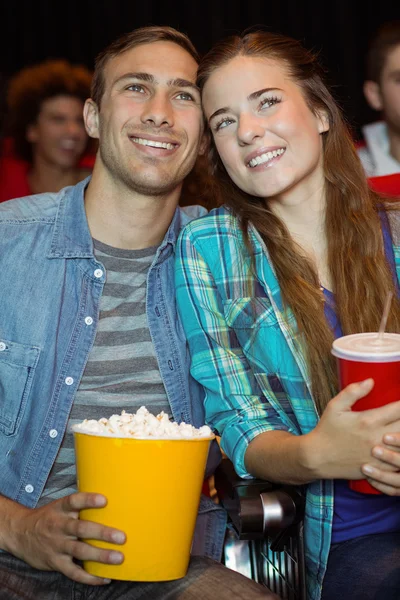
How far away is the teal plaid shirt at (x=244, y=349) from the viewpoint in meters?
1.71

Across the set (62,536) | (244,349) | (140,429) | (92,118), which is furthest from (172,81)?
(62,536)

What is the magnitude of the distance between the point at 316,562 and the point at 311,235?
0.69 m

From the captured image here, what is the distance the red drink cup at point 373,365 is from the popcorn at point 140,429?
0.84ft

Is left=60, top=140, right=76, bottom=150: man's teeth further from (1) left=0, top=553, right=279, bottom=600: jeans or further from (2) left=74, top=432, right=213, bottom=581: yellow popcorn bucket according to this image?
(2) left=74, top=432, right=213, bottom=581: yellow popcorn bucket

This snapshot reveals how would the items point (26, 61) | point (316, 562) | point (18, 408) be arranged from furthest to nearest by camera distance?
1. point (26, 61)
2. point (18, 408)
3. point (316, 562)

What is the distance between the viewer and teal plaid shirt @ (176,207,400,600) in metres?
1.71

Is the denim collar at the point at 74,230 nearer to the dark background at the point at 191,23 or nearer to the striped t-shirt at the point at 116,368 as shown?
the striped t-shirt at the point at 116,368

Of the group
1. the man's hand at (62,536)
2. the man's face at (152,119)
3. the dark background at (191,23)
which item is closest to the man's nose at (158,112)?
the man's face at (152,119)

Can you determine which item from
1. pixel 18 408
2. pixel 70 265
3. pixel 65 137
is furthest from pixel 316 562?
pixel 65 137

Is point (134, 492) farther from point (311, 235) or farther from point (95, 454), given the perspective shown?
point (311, 235)

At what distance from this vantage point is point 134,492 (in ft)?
4.61

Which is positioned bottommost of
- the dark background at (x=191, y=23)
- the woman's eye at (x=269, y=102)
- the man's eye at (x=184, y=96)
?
the woman's eye at (x=269, y=102)

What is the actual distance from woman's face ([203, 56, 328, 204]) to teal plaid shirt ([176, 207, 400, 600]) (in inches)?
5.5

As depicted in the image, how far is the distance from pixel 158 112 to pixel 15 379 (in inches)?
26.8
